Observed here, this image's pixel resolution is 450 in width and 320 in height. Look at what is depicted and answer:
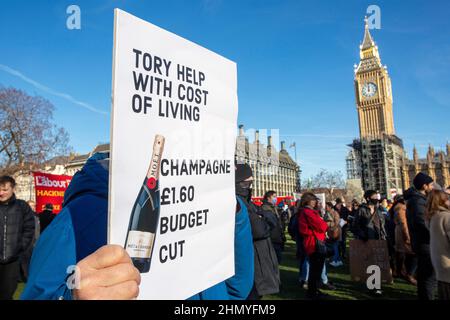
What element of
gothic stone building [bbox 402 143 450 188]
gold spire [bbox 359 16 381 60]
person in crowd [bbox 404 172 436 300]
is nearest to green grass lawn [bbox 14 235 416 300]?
Answer: person in crowd [bbox 404 172 436 300]

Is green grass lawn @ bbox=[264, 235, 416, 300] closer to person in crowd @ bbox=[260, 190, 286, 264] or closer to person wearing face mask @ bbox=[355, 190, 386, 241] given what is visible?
person in crowd @ bbox=[260, 190, 286, 264]

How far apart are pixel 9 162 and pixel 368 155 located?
6418cm

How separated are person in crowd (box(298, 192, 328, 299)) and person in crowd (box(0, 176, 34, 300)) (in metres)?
4.74

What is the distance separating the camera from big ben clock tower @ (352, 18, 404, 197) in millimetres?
64875

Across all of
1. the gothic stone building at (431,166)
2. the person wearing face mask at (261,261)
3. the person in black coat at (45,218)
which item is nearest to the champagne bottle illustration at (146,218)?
the person wearing face mask at (261,261)

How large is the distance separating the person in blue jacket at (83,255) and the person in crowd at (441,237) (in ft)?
12.6

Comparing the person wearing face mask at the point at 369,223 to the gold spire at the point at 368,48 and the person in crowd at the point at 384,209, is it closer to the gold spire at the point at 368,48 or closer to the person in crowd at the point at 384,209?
the person in crowd at the point at 384,209

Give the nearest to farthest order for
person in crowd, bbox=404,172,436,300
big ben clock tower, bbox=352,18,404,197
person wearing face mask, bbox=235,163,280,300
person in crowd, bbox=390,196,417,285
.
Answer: person wearing face mask, bbox=235,163,280,300 < person in crowd, bbox=404,172,436,300 < person in crowd, bbox=390,196,417,285 < big ben clock tower, bbox=352,18,404,197

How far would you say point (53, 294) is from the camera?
904 millimetres

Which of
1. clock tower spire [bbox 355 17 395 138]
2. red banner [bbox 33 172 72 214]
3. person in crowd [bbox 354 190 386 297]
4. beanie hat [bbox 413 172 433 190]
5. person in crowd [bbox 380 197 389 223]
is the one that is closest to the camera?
beanie hat [bbox 413 172 433 190]

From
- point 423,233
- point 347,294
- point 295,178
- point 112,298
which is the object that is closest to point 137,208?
point 112,298

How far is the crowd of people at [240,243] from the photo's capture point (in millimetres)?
915

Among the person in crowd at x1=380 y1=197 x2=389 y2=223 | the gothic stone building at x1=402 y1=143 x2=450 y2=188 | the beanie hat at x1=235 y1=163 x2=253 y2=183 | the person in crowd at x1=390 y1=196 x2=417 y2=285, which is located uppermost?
the gothic stone building at x1=402 y1=143 x2=450 y2=188

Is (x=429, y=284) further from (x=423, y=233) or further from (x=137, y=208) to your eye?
(x=137, y=208)
